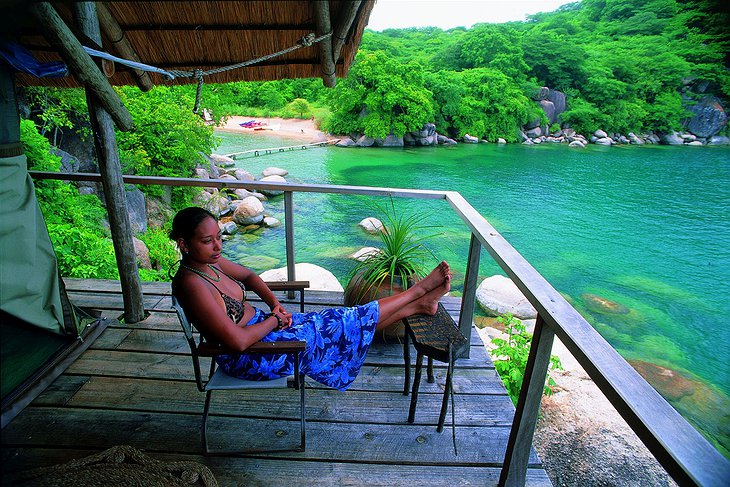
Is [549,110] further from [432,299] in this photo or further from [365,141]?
[432,299]

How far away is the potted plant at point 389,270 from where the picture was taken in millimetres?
2695

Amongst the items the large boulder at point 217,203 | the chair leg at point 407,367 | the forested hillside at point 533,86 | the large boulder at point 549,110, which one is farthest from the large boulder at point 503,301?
the large boulder at point 549,110

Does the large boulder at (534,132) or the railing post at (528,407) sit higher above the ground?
the railing post at (528,407)

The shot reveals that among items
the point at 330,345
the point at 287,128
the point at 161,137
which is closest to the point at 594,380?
the point at 330,345

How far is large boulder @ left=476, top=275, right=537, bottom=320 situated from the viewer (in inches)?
274

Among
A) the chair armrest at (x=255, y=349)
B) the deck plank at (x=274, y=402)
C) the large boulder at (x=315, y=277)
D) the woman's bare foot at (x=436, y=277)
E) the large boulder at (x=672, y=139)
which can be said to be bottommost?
the large boulder at (x=315, y=277)

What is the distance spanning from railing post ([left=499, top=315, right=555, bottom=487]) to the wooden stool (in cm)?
33

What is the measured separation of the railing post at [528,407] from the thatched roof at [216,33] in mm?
1510

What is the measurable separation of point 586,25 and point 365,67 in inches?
998

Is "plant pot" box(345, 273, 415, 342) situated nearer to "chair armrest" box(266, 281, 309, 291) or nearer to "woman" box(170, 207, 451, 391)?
"chair armrest" box(266, 281, 309, 291)

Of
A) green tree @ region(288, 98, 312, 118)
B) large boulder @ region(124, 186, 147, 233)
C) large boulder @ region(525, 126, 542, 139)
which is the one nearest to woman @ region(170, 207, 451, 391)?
large boulder @ region(124, 186, 147, 233)

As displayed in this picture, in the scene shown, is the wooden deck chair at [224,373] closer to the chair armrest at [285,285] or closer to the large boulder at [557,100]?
the chair armrest at [285,285]

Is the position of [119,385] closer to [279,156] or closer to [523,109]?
[279,156]

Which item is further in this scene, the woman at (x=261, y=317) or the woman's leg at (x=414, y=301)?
the woman's leg at (x=414, y=301)
